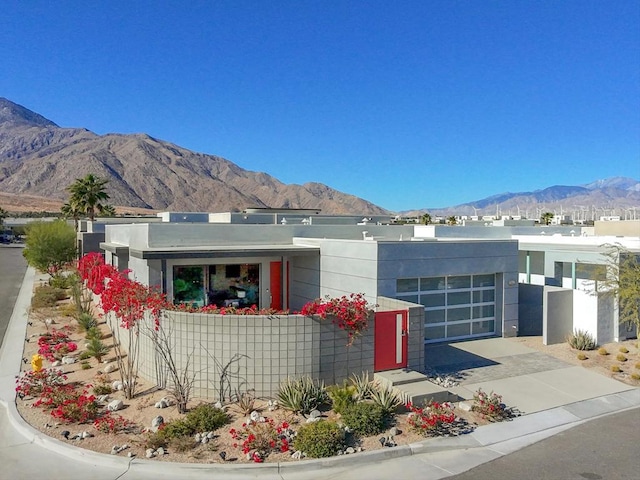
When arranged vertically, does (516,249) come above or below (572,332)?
above

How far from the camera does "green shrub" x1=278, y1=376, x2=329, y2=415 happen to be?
10.5 metres

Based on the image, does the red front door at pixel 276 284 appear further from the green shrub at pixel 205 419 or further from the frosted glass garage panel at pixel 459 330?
the green shrub at pixel 205 419

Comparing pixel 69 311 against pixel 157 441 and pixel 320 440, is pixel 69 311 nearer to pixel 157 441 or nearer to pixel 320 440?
pixel 157 441

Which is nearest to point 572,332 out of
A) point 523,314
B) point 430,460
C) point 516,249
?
point 523,314

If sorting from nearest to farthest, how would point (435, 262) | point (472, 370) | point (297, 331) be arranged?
point (297, 331) → point (472, 370) → point (435, 262)

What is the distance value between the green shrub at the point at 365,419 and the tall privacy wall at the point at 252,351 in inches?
65.7

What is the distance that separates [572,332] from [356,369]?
383 inches

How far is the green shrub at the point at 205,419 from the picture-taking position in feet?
31.8

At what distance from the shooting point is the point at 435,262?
1659 cm

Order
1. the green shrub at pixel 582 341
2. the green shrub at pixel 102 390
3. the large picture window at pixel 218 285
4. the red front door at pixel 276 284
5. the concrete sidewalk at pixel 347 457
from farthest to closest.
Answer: the red front door at pixel 276 284
the large picture window at pixel 218 285
the green shrub at pixel 582 341
the green shrub at pixel 102 390
the concrete sidewalk at pixel 347 457

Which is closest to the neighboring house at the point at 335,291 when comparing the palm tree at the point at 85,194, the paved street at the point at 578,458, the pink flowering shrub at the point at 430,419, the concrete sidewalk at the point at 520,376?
the concrete sidewalk at the point at 520,376

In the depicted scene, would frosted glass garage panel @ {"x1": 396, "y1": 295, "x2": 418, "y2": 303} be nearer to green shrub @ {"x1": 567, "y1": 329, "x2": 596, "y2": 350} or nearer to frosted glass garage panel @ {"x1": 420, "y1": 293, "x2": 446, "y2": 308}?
frosted glass garage panel @ {"x1": 420, "y1": 293, "x2": 446, "y2": 308}

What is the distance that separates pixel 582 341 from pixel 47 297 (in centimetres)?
2425

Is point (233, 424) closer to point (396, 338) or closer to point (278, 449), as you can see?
point (278, 449)
